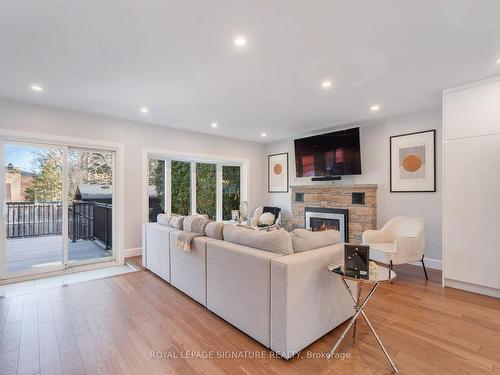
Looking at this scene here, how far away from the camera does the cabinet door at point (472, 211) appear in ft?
10.0

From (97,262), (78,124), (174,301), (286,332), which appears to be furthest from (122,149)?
(286,332)

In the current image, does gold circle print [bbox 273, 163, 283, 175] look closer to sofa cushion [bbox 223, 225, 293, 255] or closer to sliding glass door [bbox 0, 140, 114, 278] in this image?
sliding glass door [bbox 0, 140, 114, 278]

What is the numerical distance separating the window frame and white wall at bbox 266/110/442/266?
8.35 feet

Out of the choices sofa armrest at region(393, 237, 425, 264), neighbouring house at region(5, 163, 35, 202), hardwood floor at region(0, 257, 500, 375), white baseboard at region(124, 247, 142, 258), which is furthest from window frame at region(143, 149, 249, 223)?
sofa armrest at region(393, 237, 425, 264)

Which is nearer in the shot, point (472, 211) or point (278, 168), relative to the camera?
point (472, 211)

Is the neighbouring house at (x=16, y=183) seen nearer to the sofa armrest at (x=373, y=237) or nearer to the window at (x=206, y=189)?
the window at (x=206, y=189)

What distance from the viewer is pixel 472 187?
10.5 feet

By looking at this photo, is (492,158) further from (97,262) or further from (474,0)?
(97,262)

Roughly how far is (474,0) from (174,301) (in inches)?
146

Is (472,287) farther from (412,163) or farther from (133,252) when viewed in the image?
(133,252)

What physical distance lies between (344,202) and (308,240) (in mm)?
3144

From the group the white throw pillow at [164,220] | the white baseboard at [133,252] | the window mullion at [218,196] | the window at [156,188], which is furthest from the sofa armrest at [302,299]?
the window mullion at [218,196]

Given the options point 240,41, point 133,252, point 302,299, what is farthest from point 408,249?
point 133,252

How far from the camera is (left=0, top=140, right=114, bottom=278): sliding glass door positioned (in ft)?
12.3
